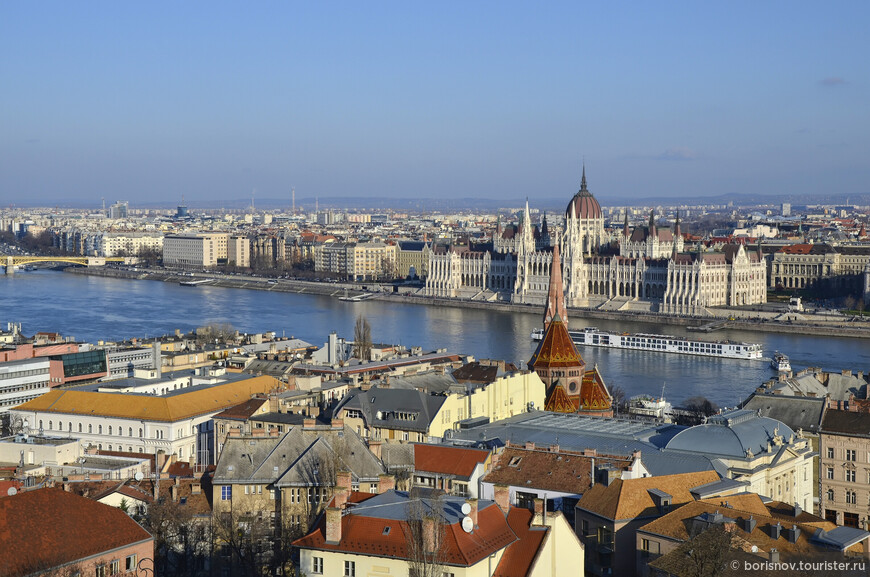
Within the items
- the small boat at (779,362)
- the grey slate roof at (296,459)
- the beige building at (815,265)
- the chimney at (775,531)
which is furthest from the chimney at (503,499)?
the beige building at (815,265)

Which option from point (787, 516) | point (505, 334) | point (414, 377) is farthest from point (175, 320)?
point (787, 516)

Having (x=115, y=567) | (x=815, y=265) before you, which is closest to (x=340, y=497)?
(x=115, y=567)

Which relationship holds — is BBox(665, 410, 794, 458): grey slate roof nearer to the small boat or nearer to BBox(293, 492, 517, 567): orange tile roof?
BBox(293, 492, 517, 567): orange tile roof

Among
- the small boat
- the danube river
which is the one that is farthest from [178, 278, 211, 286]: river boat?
the small boat

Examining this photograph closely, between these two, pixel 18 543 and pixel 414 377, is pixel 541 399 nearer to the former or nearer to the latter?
pixel 414 377

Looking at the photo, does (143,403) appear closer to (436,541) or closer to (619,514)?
(619,514)

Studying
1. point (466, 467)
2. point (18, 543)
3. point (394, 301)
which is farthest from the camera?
point (394, 301)
